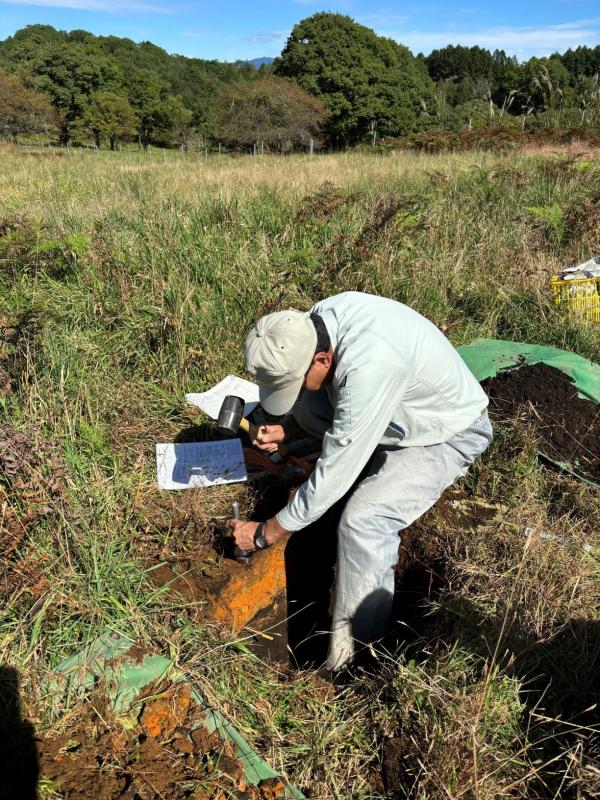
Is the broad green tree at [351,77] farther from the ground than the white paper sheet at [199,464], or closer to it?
farther from the ground

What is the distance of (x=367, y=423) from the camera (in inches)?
73.5

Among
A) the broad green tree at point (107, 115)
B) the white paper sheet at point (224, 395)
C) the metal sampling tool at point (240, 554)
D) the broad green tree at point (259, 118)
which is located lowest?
the metal sampling tool at point (240, 554)

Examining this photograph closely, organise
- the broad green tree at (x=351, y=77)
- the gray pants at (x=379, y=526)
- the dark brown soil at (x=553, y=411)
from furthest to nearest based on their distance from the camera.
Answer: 1. the broad green tree at (x=351, y=77)
2. the dark brown soil at (x=553, y=411)
3. the gray pants at (x=379, y=526)

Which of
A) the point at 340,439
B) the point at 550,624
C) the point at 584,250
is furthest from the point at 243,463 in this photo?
the point at 584,250

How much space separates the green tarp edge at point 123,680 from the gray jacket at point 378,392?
2.06 ft

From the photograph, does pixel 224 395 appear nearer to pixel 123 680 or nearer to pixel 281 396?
pixel 281 396

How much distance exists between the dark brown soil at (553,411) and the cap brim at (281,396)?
5.17 ft

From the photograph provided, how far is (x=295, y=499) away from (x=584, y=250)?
4982 millimetres

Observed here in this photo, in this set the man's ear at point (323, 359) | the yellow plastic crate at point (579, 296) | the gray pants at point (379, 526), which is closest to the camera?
the man's ear at point (323, 359)

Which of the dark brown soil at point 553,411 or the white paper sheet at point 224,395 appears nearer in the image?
the dark brown soil at point 553,411

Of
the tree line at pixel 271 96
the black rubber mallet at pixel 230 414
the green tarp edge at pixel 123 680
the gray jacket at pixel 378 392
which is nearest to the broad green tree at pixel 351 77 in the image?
the tree line at pixel 271 96

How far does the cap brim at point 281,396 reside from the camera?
1.98 meters

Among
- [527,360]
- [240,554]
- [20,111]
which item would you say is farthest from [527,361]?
[20,111]

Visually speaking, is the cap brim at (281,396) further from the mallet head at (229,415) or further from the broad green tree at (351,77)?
the broad green tree at (351,77)
